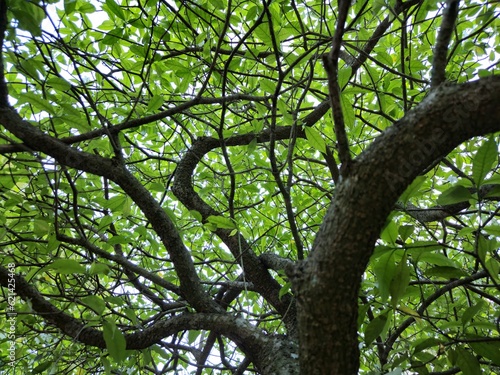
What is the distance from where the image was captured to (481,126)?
85 cm

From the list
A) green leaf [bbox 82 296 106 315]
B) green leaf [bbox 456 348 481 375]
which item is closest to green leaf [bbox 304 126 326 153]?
green leaf [bbox 456 348 481 375]

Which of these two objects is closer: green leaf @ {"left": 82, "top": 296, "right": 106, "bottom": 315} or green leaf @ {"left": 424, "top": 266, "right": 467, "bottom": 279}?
green leaf @ {"left": 424, "top": 266, "right": 467, "bottom": 279}

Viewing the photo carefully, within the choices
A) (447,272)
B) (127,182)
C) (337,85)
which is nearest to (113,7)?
(127,182)

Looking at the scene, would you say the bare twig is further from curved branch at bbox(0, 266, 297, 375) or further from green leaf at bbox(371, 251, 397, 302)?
curved branch at bbox(0, 266, 297, 375)

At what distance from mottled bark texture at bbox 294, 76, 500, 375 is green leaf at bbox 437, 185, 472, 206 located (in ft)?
0.32

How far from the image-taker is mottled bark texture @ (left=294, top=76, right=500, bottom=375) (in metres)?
0.86

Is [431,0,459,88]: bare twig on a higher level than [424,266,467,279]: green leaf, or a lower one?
higher

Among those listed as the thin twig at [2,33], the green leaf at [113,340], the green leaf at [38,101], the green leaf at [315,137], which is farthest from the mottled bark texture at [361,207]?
the thin twig at [2,33]

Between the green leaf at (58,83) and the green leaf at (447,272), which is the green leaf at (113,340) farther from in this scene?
the green leaf at (447,272)

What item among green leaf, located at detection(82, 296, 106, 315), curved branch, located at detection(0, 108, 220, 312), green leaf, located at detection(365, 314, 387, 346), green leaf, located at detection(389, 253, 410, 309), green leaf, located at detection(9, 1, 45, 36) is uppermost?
green leaf, located at detection(9, 1, 45, 36)

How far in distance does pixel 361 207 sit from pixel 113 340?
799 mm

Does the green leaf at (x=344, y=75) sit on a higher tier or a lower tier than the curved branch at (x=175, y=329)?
higher

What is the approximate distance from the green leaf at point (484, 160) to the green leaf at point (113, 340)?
3.23ft

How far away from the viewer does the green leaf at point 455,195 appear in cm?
94
